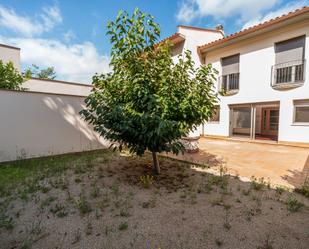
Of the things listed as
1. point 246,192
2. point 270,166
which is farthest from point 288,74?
point 246,192

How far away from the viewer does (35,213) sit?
2.60m

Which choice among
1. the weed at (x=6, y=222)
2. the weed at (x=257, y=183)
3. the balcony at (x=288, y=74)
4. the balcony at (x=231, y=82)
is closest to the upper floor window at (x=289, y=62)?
the balcony at (x=288, y=74)

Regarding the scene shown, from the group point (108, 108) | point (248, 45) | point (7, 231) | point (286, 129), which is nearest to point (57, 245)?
point (7, 231)

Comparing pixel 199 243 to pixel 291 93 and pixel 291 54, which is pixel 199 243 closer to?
pixel 291 93

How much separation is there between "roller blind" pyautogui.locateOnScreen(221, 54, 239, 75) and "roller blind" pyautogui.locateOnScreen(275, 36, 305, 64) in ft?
6.45

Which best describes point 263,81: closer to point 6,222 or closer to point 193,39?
point 193,39

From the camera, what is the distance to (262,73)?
888 centimetres

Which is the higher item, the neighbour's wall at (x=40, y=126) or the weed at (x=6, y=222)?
the neighbour's wall at (x=40, y=126)

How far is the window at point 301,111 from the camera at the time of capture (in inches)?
305

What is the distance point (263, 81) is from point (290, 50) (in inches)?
65.4

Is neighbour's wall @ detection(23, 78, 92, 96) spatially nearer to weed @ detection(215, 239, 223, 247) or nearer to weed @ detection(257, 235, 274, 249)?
weed @ detection(215, 239, 223, 247)

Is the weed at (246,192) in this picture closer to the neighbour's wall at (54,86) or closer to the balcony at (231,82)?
the balcony at (231,82)

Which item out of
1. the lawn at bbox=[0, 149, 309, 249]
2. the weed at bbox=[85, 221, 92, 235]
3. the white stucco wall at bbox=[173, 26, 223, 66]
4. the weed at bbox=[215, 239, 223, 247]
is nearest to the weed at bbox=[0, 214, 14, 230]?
the lawn at bbox=[0, 149, 309, 249]

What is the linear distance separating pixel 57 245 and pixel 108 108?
2.28 m
